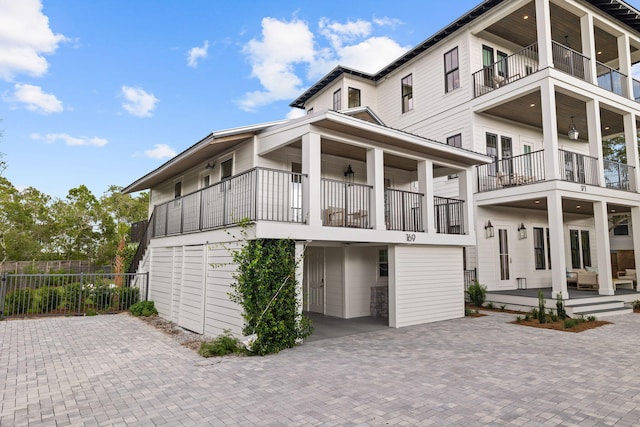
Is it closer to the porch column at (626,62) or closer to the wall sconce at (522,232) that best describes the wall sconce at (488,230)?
the wall sconce at (522,232)

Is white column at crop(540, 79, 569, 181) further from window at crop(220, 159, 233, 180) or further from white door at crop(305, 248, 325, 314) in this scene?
window at crop(220, 159, 233, 180)

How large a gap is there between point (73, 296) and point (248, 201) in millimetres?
8751

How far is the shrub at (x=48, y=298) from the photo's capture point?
11609 millimetres

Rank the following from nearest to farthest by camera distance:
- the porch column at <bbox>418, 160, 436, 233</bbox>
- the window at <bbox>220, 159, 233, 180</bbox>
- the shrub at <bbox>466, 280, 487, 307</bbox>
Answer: the porch column at <bbox>418, 160, 436, 233</bbox> → the window at <bbox>220, 159, 233, 180</bbox> → the shrub at <bbox>466, 280, 487, 307</bbox>

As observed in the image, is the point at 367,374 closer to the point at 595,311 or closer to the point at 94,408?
the point at 94,408

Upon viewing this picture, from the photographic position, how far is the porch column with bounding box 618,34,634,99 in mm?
15406

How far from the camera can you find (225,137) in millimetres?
8945

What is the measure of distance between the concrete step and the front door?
3062mm

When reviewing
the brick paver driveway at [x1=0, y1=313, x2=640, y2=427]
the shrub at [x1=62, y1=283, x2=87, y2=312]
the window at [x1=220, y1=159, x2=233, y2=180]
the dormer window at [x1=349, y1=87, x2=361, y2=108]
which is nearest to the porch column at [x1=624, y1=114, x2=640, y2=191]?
the brick paver driveway at [x1=0, y1=313, x2=640, y2=427]

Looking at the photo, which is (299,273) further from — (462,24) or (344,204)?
(462,24)

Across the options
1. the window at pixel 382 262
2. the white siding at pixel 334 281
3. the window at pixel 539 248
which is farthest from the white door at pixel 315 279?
the window at pixel 539 248

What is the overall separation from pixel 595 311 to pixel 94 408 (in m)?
13.7

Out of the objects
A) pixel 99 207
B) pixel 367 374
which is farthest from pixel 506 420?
pixel 99 207

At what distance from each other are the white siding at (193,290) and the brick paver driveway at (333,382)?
33.0 inches
